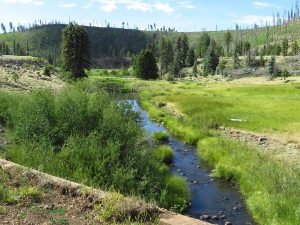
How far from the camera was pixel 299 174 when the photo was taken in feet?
59.0

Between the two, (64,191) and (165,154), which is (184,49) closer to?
(165,154)

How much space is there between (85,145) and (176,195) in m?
5.22

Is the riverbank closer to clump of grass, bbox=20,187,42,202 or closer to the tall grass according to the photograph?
the tall grass

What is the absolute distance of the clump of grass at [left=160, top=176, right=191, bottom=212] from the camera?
62.2ft

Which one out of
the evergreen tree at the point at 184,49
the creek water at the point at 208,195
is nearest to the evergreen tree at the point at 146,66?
the evergreen tree at the point at 184,49

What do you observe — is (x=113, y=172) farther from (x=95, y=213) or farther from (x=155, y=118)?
(x=155, y=118)

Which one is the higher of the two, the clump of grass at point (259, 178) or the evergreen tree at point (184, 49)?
the evergreen tree at point (184, 49)

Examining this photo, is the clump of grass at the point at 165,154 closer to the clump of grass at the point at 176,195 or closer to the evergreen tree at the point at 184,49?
the clump of grass at the point at 176,195

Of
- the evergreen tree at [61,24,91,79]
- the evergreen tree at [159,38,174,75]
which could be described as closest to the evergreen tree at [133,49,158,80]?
the evergreen tree at [159,38,174,75]

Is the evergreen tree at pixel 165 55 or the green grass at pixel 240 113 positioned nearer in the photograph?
the green grass at pixel 240 113

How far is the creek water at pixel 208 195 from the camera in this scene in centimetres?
1889

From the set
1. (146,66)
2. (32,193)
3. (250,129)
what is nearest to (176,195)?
(32,193)

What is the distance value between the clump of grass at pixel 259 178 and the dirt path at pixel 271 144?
1397mm

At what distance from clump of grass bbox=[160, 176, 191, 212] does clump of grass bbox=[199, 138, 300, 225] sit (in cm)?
316
